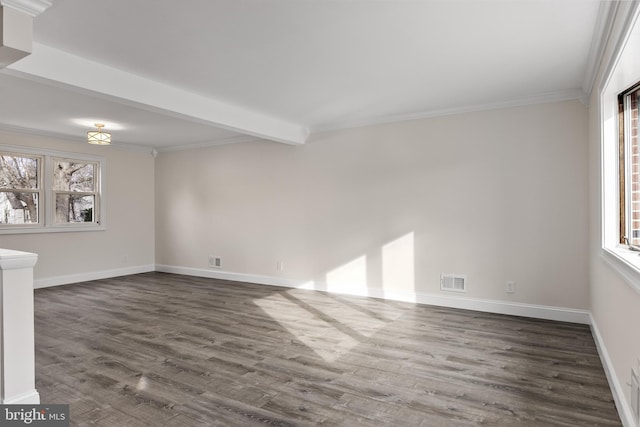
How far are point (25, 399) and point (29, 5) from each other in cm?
238

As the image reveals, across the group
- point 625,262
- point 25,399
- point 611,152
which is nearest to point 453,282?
point 611,152

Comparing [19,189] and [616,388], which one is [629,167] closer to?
[616,388]

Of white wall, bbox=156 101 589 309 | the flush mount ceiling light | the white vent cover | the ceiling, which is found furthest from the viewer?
the flush mount ceiling light

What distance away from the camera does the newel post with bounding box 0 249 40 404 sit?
88.8 inches

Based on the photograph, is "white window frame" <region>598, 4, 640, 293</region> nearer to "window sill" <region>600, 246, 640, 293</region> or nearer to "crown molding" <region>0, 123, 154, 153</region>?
"window sill" <region>600, 246, 640, 293</region>

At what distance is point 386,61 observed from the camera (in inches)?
133

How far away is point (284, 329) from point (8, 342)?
233 cm

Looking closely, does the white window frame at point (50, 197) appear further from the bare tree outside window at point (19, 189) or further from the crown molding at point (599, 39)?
the crown molding at point (599, 39)

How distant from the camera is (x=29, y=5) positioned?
2324mm

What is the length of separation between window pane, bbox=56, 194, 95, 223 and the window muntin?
0.34 metres

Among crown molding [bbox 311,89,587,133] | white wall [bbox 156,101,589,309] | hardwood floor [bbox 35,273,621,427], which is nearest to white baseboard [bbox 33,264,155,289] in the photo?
white wall [bbox 156,101,589,309]

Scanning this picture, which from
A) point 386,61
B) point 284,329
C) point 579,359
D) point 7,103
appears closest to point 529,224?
point 579,359

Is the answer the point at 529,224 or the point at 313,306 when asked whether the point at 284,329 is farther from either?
the point at 529,224

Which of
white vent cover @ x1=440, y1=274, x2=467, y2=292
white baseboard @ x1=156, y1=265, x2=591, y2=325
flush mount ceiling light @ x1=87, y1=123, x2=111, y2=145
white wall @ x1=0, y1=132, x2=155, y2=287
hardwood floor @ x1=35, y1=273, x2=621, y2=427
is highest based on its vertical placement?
flush mount ceiling light @ x1=87, y1=123, x2=111, y2=145
